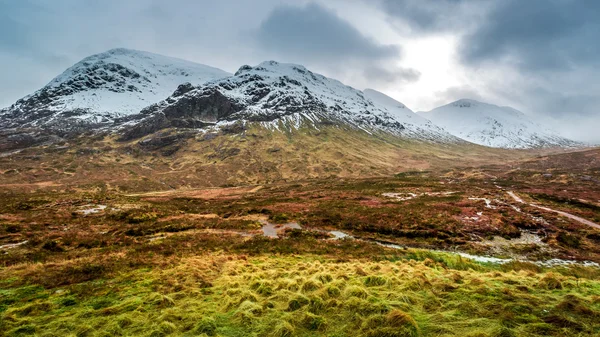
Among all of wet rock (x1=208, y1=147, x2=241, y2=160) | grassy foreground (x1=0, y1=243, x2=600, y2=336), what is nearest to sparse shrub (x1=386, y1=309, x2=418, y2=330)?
grassy foreground (x1=0, y1=243, x2=600, y2=336)

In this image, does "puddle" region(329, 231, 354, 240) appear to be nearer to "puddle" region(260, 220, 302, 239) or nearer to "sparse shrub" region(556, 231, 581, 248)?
"puddle" region(260, 220, 302, 239)

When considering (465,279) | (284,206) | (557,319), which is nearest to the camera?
(557,319)

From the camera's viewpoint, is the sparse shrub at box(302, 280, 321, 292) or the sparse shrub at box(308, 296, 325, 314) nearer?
the sparse shrub at box(308, 296, 325, 314)

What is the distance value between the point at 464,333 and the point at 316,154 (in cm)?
16238

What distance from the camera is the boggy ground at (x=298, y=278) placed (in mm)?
6832

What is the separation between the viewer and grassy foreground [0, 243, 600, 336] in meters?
6.38

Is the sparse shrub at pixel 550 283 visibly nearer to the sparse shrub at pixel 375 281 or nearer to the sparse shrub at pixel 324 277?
the sparse shrub at pixel 375 281

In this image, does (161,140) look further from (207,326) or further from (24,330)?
(207,326)

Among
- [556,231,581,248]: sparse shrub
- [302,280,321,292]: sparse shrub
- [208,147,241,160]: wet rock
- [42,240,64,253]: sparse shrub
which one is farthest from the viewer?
[208,147,241,160]: wet rock

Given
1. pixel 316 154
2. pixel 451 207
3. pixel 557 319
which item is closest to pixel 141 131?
pixel 316 154

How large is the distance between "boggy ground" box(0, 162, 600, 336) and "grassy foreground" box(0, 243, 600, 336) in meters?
0.05

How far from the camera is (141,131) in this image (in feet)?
636

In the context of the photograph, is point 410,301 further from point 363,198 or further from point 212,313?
point 363,198

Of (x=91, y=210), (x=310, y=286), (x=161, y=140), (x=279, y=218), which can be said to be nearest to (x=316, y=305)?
(x=310, y=286)
